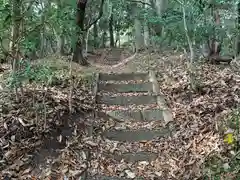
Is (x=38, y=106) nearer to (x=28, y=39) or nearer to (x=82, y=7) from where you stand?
(x=28, y=39)

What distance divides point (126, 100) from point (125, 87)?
0.71 m

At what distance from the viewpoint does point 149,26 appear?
47.5 ft

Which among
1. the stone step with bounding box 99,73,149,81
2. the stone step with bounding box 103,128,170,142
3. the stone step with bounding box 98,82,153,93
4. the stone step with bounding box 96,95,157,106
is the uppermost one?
the stone step with bounding box 99,73,149,81

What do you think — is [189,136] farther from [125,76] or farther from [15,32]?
[125,76]

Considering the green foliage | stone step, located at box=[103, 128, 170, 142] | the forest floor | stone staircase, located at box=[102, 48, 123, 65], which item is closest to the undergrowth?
the forest floor

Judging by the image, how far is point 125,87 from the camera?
7684 millimetres

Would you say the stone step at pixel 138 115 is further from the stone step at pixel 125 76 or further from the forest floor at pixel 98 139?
the stone step at pixel 125 76

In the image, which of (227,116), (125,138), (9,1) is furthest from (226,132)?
(9,1)

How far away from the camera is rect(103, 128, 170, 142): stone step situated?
561 cm

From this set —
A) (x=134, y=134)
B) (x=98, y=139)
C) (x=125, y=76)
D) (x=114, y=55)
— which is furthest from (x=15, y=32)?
(x=114, y=55)

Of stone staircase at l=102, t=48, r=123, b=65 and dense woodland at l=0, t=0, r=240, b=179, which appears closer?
dense woodland at l=0, t=0, r=240, b=179

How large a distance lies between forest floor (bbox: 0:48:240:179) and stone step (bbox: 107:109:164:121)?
1.11 ft

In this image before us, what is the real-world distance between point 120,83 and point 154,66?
1915mm

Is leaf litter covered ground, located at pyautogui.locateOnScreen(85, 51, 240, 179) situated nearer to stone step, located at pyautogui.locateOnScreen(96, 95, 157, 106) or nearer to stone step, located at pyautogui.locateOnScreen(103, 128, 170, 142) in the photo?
stone step, located at pyautogui.locateOnScreen(103, 128, 170, 142)
